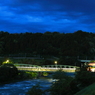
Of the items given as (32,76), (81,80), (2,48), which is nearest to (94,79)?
(81,80)

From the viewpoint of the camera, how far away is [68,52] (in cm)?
18688

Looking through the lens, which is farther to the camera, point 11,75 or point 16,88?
point 11,75

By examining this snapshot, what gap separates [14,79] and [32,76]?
1131cm

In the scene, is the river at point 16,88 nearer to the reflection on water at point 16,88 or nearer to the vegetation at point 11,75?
the reflection on water at point 16,88

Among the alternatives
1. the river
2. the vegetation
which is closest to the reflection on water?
the river

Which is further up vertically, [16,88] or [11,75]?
[11,75]

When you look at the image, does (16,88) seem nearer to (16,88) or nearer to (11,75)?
(16,88)

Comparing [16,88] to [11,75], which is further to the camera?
[11,75]

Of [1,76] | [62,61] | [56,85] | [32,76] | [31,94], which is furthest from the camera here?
[62,61]

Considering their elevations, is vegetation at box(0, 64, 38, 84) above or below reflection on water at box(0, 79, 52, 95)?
above

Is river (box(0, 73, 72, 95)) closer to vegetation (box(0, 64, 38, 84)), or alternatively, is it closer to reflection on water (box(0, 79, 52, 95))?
reflection on water (box(0, 79, 52, 95))

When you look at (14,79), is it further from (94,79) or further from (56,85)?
(56,85)

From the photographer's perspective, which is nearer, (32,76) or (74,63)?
(32,76)

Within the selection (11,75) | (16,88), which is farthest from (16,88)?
(11,75)
